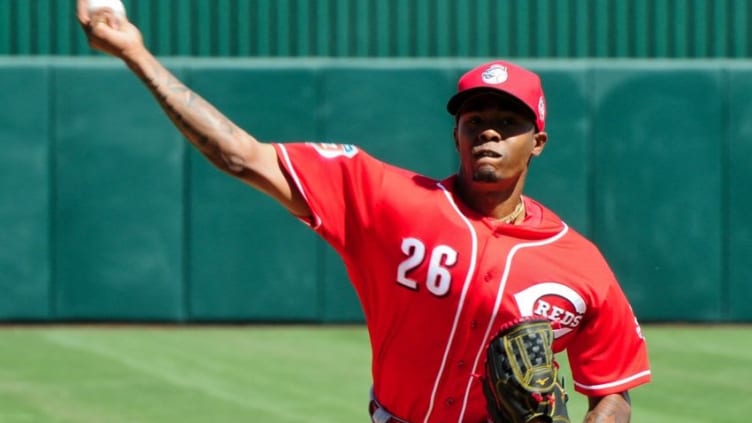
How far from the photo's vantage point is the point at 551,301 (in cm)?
421

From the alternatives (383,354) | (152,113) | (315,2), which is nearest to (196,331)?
(152,113)

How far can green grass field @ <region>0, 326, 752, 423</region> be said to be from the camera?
8.54m

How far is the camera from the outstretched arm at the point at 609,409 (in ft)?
14.3

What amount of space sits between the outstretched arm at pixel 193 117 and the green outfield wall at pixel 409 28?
8.85 meters

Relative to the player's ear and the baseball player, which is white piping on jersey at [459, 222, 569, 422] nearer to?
the baseball player

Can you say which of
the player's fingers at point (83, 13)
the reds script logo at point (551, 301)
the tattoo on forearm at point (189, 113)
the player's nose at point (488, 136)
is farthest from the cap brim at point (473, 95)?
the player's fingers at point (83, 13)

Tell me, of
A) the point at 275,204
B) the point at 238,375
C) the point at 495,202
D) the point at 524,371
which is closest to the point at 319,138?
the point at 275,204

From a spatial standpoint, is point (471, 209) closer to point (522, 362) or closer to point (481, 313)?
point (481, 313)

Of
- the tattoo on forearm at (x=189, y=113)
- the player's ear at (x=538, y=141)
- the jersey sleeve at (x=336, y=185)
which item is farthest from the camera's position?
the player's ear at (x=538, y=141)

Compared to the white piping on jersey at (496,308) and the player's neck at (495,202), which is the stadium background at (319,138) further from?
the white piping on jersey at (496,308)

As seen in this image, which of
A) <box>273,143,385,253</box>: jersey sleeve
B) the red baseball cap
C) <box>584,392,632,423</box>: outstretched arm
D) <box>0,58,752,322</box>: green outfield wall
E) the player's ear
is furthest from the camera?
<box>0,58,752,322</box>: green outfield wall

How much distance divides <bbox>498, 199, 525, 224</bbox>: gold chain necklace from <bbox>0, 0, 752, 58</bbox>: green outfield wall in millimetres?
8539

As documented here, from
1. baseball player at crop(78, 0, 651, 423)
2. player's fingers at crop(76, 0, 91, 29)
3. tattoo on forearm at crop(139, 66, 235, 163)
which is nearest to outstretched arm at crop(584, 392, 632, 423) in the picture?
baseball player at crop(78, 0, 651, 423)

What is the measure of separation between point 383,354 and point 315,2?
887cm
